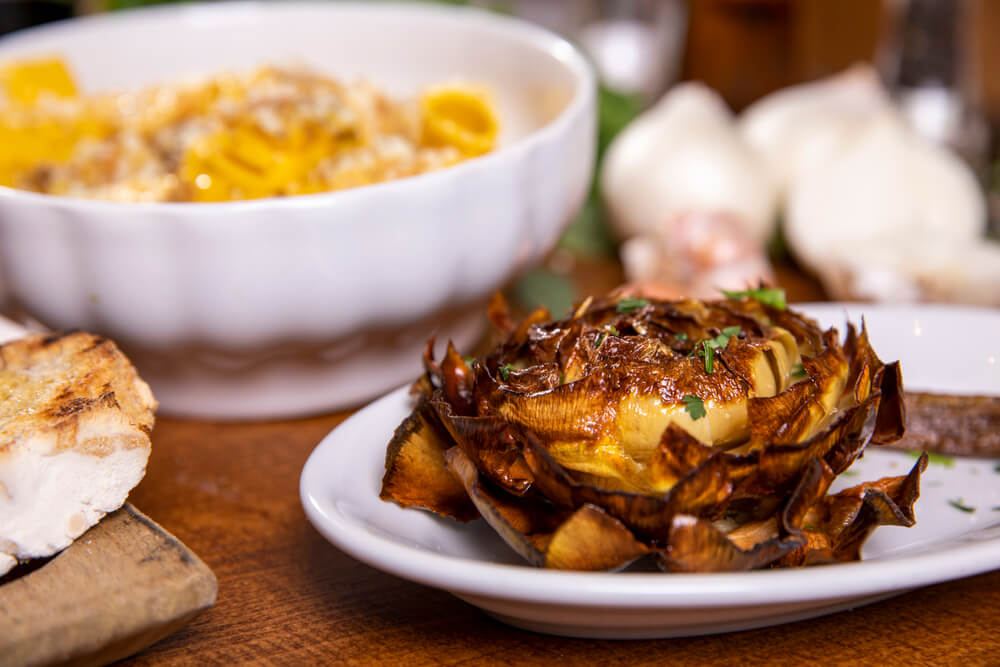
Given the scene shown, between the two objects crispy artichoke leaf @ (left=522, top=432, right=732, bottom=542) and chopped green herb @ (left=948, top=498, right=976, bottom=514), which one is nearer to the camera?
crispy artichoke leaf @ (left=522, top=432, right=732, bottom=542)

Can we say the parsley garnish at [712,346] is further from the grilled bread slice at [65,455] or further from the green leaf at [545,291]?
the green leaf at [545,291]

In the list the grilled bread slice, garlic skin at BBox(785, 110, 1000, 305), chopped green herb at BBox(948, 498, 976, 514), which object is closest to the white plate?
chopped green herb at BBox(948, 498, 976, 514)

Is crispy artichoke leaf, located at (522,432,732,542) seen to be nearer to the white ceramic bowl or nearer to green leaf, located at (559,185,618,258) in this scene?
the white ceramic bowl

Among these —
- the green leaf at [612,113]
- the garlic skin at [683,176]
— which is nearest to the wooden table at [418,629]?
the garlic skin at [683,176]

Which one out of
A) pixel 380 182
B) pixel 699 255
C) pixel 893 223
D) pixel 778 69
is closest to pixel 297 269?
pixel 380 182

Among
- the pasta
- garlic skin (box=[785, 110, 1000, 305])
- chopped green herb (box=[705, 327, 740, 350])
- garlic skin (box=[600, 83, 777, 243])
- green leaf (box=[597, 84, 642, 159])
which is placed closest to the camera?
chopped green herb (box=[705, 327, 740, 350])

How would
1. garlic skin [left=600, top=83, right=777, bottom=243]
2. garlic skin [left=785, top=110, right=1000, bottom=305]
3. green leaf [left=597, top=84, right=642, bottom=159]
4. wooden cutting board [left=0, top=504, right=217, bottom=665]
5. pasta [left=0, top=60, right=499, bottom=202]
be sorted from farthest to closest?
green leaf [left=597, top=84, right=642, bottom=159] → garlic skin [left=600, top=83, right=777, bottom=243] → garlic skin [left=785, top=110, right=1000, bottom=305] → pasta [left=0, top=60, right=499, bottom=202] → wooden cutting board [left=0, top=504, right=217, bottom=665]
